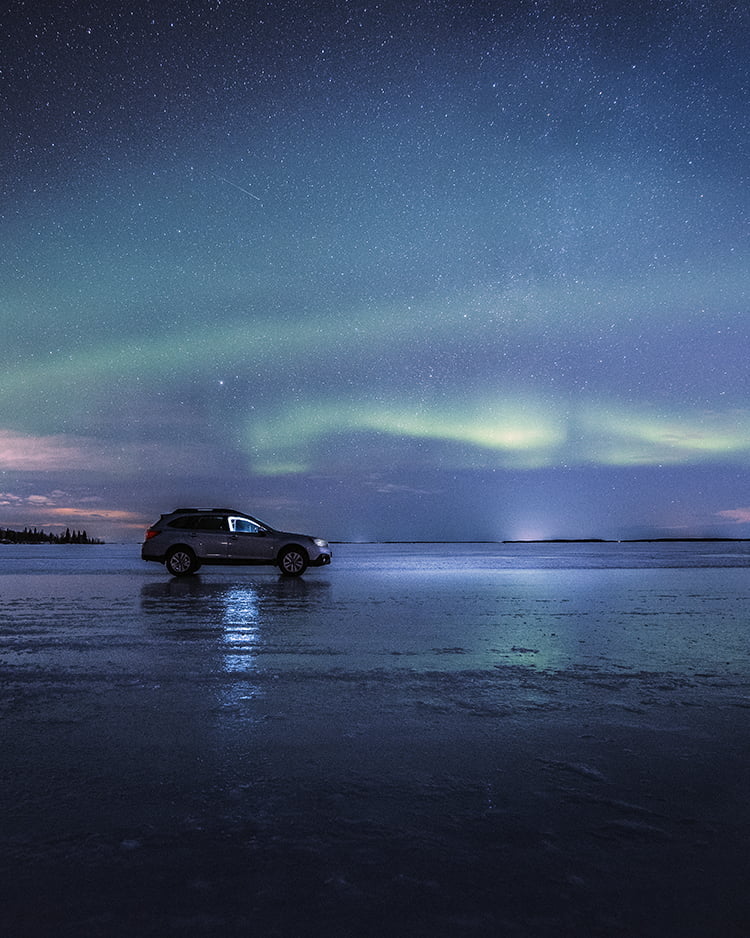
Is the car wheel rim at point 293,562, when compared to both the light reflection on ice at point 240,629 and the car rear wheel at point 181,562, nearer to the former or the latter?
the car rear wheel at point 181,562

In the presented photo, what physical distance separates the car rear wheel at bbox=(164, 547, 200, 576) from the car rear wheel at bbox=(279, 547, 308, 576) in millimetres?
2640

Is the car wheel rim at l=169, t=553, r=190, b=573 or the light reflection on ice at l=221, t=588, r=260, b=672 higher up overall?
the car wheel rim at l=169, t=553, r=190, b=573

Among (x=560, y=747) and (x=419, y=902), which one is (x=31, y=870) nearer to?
(x=419, y=902)

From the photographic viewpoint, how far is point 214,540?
21.9 m

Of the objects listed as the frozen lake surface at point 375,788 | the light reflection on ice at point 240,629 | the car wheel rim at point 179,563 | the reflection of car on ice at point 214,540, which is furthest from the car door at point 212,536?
the frozen lake surface at point 375,788

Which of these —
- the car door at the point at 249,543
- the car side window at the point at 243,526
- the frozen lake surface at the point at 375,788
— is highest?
the car side window at the point at 243,526

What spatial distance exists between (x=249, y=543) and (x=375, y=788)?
18.4 m

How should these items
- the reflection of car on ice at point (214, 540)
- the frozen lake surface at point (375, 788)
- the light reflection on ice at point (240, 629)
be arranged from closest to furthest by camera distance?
the frozen lake surface at point (375, 788) → the light reflection on ice at point (240, 629) → the reflection of car on ice at point (214, 540)

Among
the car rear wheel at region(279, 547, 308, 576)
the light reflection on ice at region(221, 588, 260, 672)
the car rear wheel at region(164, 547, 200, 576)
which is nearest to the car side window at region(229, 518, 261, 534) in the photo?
the car rear wheel at region(279, 547, 308, 576)

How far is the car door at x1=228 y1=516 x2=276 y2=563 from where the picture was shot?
72.0 feet

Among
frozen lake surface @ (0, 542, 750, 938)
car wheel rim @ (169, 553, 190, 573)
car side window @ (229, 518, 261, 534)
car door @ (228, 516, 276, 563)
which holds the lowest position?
frozen lake surface @ (0, 542, 750, 938)

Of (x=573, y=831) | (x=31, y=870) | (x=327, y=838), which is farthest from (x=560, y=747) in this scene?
(x=31, y=870)

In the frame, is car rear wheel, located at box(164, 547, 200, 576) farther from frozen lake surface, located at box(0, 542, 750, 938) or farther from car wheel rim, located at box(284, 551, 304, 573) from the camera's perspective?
frozen lake surface, located at box(0, 542, 750, 938)

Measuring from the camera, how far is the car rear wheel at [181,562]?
72.1ft
